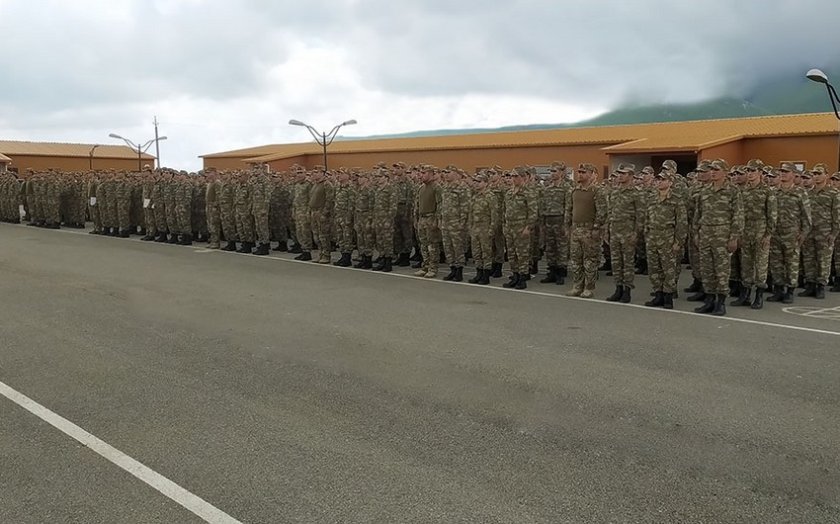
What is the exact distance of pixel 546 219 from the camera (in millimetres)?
12102

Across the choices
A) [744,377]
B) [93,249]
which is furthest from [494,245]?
[93,249]

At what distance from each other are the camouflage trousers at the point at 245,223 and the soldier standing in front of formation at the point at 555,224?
280 inches

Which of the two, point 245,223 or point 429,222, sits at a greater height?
point 429,222

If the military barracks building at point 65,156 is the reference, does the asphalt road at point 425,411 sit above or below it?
below

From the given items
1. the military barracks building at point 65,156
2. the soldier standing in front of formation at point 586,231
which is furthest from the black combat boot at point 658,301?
the military barracks building at point 65,156

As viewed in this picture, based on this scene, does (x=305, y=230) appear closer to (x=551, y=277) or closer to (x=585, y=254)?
(x=551, y=277)

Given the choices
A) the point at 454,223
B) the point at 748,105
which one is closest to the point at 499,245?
the point at 454,223

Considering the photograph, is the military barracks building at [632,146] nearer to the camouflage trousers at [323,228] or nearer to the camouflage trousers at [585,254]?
the camouflage trousers at [323,228]

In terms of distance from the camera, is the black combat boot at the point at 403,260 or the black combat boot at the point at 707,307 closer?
the black combat boot at the point at 707,307

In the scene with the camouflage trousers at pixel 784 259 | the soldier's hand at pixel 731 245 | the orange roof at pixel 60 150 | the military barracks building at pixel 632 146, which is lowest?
the camouflage trousers at pixel 784 259

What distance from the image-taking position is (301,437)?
4473 millimetres

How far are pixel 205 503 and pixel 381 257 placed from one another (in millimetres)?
9660

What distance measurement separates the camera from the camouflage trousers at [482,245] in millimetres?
11477

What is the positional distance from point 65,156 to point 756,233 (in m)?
61.5
